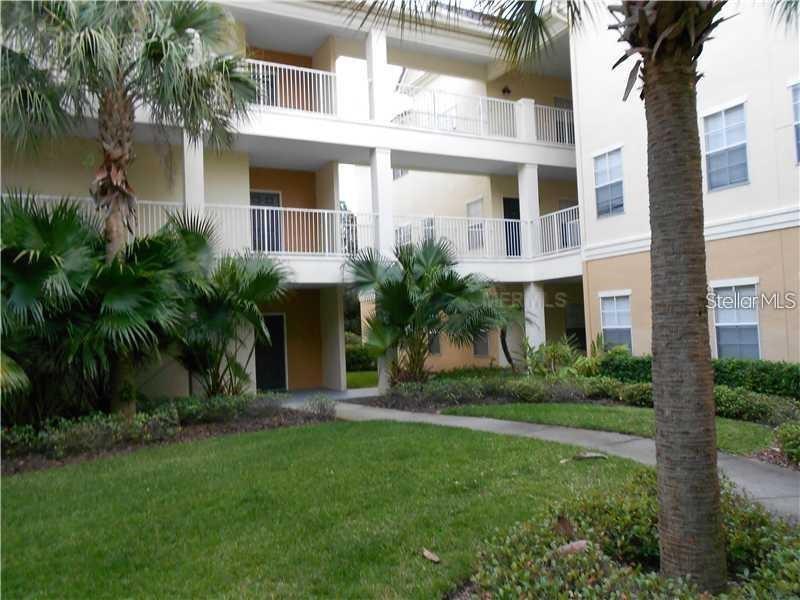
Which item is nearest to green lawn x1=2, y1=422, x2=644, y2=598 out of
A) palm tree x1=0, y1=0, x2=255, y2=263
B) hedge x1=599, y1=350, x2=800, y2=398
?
palm tree x1=0, y1=0, x2=255, y2=263

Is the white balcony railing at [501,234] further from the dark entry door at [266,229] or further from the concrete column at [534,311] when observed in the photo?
the dark entry door at [266,229]

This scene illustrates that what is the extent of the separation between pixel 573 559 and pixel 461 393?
9.14 m

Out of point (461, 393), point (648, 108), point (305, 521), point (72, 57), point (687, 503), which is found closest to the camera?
point (687, 503)

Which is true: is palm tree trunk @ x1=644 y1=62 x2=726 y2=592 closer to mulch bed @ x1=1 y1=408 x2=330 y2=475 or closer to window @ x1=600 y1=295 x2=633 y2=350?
mulch bed @ x1=1 y1=408 x2=330 y2=475

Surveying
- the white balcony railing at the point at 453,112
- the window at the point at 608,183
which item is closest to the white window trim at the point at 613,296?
the window at the point at 608,183

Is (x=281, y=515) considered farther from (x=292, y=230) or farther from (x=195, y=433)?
(x=292, y=230)

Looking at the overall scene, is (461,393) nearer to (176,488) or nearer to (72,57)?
(176,488)

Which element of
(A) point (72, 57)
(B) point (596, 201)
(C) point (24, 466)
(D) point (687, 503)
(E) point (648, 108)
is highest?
(A) point (72, 57)

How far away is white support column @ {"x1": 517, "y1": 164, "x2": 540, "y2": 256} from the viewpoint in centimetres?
1744

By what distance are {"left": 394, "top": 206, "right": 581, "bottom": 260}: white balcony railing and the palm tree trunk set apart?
42.0 ft

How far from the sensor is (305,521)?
523cm

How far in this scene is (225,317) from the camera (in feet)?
36.2

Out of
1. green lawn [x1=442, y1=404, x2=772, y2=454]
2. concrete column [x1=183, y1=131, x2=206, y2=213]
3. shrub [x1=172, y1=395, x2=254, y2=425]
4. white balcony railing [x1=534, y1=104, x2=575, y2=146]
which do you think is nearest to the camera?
green lawn [x1=442, y1=404, x2=772, y2=454]

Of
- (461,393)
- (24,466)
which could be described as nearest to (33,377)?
(24,466)
